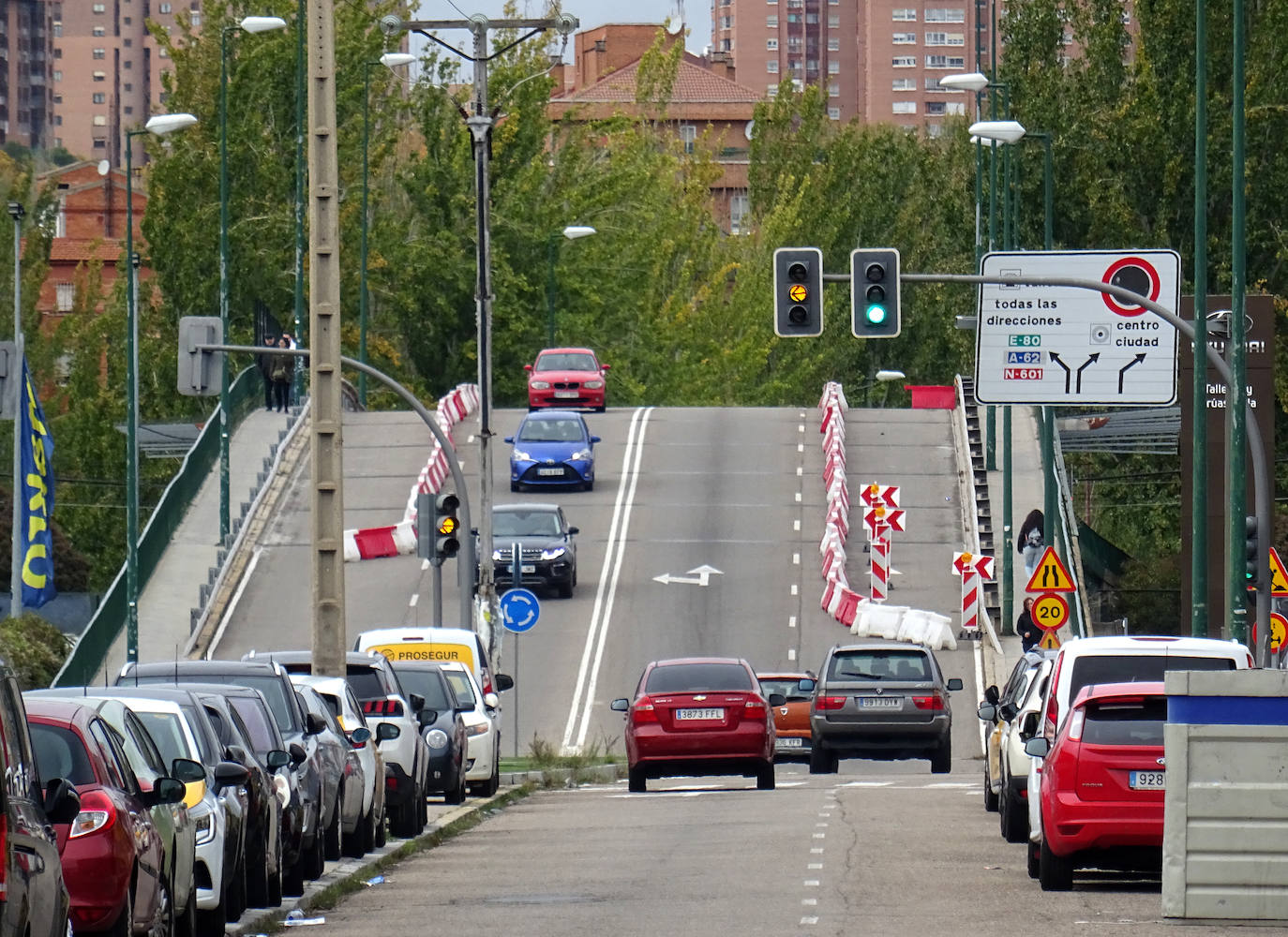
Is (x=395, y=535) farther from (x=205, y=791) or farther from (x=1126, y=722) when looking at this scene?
(x=205, y=791)

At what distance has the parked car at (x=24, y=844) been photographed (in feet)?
31.0

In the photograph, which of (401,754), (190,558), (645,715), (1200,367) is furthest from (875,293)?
(190,558)

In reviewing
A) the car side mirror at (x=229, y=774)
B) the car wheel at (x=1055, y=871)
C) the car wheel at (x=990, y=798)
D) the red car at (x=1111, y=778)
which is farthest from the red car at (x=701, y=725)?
the car side mirror at (x=229, y=774)

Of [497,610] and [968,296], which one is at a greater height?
[968,296]

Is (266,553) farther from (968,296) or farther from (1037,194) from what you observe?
(968,296)

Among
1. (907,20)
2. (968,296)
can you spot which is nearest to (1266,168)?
(968,296)

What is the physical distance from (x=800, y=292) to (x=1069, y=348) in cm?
948

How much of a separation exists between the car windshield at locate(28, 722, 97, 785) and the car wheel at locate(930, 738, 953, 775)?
71.1 feet

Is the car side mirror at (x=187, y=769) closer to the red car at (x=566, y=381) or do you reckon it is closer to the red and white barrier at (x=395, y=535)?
the red and white barrier at (x=395, y=535)

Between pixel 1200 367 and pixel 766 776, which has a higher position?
pixel 1200 367

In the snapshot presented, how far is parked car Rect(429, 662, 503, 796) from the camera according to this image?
28.7m

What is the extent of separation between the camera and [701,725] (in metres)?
29.6

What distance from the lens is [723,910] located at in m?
16.0

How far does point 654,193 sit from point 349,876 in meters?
86.9
